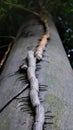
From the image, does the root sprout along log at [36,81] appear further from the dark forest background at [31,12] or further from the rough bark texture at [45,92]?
the dark forest background at [31,12]

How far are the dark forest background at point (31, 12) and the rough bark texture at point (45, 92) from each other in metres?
1.63

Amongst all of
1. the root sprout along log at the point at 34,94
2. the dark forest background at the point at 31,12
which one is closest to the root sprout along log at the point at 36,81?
the root sprout along log at the point at 34,94

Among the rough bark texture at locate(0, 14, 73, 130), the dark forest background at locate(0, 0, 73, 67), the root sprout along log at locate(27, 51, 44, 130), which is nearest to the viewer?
the root sprout along log at locate(27, 51, 44, 130)

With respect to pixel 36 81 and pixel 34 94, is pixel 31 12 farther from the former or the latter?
pixel 34 94

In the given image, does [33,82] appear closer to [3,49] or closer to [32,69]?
[32,69]

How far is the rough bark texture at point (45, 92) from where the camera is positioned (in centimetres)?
224

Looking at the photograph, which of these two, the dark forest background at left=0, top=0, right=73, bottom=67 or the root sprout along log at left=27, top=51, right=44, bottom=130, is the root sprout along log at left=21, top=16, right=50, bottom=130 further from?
the dark forest background at left=0, top=0, right=73, bottom=67

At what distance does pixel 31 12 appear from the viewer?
5453 millimetres

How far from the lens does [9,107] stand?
2.47 meters

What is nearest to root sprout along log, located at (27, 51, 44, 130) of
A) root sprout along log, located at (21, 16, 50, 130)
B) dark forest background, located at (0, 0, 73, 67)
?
root sprout along log, located at (21, 16, 50, 130)

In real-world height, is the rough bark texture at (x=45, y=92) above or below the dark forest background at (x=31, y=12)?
above

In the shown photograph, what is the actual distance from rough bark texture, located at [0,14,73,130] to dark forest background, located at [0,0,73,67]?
1.63 m

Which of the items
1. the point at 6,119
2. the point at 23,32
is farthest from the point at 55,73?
the point at 23,32

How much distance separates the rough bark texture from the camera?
7.34ft
